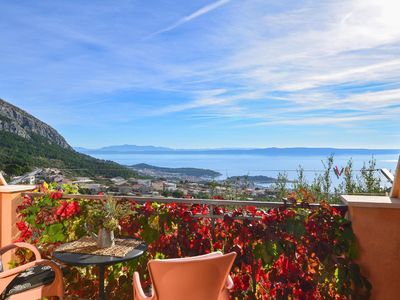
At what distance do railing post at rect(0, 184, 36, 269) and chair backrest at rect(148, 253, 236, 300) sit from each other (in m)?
2.73

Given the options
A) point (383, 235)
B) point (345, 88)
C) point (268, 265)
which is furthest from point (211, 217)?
point (345, 88)

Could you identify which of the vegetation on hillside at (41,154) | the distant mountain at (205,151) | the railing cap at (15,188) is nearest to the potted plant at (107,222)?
the railing cap at (15,188)

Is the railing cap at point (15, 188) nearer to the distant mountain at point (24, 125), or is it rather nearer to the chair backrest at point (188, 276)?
the chair backrest at point (188, 276)

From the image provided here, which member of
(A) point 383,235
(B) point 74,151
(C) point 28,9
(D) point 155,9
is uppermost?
(C) point 28,9

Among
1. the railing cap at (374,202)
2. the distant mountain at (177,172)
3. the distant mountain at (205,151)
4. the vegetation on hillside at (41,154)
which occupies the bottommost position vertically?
the railing cap at (374,202)

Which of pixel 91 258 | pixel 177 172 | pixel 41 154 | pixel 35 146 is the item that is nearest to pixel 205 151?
pixel 35 146

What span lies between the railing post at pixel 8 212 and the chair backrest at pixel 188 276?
2.73 meters

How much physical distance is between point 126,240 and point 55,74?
14634 millimetres

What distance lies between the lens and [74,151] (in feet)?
41.0

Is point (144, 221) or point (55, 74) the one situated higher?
point (55, 74)

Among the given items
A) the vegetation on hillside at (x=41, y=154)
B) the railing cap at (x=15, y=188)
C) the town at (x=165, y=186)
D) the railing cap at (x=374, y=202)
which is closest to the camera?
the railing cap at (x=374, y=202)

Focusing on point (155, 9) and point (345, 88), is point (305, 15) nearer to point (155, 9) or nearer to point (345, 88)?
point (155, 9)

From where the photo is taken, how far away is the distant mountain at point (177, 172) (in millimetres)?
6690

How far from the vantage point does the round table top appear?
2.81 meters
